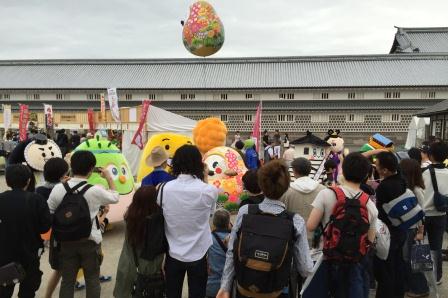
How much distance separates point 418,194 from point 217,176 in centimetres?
484

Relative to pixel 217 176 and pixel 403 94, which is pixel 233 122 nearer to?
pixel 403 94

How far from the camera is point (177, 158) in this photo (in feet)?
10.2

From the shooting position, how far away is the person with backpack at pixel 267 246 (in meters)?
2.40

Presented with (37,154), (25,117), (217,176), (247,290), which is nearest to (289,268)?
(247,290)

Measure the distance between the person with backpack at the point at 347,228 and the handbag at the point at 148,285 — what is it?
1311 mm

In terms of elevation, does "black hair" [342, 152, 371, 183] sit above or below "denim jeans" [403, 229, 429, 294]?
above

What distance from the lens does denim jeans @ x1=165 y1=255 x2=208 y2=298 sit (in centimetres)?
309

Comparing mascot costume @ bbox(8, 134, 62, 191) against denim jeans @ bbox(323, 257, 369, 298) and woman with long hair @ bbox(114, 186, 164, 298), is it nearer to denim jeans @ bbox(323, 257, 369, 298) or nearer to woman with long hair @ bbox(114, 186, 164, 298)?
woman with long hair @ bbox(114, 186, 164, 298)

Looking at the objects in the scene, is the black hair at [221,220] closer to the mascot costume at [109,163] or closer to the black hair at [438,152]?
the black hair at [438,152]

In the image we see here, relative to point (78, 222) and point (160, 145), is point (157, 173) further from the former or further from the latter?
point (160, 145)

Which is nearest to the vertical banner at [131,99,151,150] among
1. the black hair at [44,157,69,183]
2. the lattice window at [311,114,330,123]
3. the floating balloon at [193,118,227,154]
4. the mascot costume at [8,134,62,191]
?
the floating balloon at [193,118,227,154]

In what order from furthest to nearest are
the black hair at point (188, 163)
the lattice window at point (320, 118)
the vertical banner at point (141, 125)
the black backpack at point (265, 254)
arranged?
the lattice window at point (320, 118), the vertical banner at point (141, 125), the black hair at point (188, 163), the black backpack at point (265, 254)

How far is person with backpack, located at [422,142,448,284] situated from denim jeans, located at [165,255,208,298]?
9.09 feet

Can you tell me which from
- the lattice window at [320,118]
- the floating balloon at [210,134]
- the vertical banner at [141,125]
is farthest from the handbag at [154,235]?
the lattice window at [320,118]
